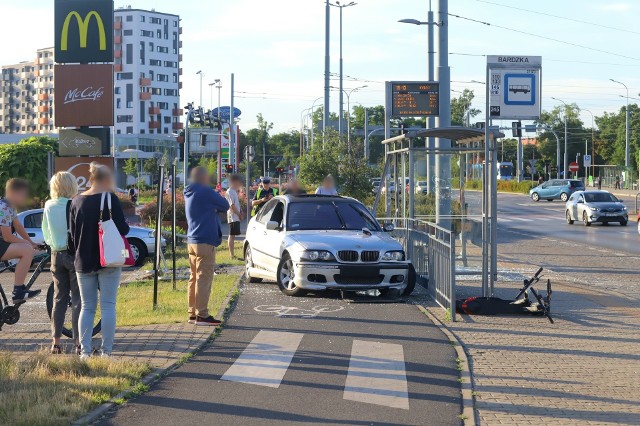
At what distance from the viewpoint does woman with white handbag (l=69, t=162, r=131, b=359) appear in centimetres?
909

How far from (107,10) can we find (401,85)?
345 inches

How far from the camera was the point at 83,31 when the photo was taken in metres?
20.5

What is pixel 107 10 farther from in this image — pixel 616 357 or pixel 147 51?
pixel 147 51

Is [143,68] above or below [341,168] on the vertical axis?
above

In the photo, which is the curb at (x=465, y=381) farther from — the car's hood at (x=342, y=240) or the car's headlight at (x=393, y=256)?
the car's hood at (x=342, y=240)

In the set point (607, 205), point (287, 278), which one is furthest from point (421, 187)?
point (607, 205)

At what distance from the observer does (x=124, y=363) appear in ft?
28.6

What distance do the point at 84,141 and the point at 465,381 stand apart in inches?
572

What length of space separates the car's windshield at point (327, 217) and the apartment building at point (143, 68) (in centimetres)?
11471

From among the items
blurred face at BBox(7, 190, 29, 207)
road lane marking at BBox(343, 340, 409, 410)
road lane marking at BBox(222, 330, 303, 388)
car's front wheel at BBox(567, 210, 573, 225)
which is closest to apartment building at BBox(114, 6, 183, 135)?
car's front wheel at BBox(567, 210, 573, 225)

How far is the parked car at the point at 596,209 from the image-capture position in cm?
4116

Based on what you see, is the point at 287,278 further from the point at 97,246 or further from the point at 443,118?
the point at 443,118

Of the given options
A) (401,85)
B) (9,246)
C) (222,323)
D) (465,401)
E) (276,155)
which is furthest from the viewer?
(276,155)

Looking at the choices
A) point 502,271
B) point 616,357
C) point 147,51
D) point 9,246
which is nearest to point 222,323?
point 9,246
